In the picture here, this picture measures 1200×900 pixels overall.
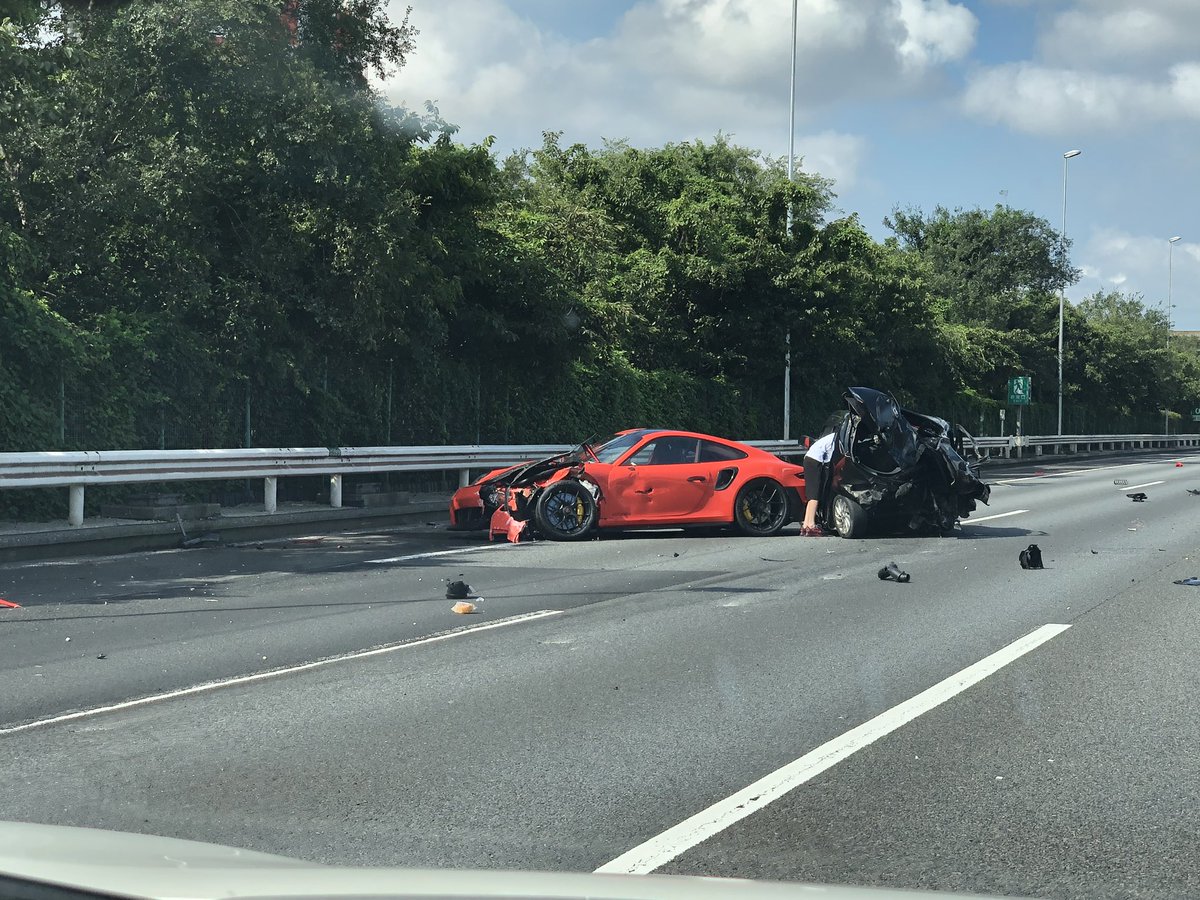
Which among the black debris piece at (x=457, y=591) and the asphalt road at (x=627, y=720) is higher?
the black debris piece at (x=457, y=591)

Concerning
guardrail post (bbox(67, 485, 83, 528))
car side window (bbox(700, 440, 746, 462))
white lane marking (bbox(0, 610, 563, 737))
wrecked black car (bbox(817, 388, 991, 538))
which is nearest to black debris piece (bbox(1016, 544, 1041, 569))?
wrecked black car (bbox(817, 388, 991, 538))

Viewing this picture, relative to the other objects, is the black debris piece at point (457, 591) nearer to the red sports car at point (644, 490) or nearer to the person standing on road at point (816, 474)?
the red sports car at point (644, 490)

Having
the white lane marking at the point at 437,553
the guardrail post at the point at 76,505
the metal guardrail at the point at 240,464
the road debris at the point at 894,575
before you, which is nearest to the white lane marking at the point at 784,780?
the road debris at the point at 894,575

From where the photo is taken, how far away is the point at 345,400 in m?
20.7

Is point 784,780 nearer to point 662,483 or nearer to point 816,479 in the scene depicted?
point 662,483

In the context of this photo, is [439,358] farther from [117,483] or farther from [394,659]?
[394,659]

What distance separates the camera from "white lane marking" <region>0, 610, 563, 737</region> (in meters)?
Answer: 6.35

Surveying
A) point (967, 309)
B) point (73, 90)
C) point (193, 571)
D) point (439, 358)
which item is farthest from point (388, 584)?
point (967, 309)

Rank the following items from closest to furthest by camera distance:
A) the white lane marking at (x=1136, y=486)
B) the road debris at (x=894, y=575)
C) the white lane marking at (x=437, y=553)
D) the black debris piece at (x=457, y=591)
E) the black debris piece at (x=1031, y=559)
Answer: the black debris piece at (x=457, y=591), the road debris at (x=894, y=575), the black debris piece at (x=1031, y=559), the white lane marking at (x=437, y=553), the white lane marking at (x=1136, y=486)

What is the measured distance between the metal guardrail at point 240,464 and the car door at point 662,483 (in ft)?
15.6

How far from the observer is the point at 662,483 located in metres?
15.8

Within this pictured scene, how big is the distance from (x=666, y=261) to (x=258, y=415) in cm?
1516

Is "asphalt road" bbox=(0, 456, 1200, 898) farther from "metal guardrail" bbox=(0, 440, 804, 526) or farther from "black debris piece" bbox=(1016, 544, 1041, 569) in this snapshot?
"metal guardrail" bbox=(0, 440, 804, 526)

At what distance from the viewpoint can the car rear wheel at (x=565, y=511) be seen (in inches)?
610
